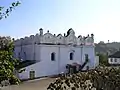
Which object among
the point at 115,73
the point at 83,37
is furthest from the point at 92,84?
the point at 83,37

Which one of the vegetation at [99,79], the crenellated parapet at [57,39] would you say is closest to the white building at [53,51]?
the crenellated parapet at [57,39]

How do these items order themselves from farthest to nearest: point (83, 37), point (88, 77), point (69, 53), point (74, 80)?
1. point (83, 37)
2. point (69, 53)
3. point (88, 77)
4. point (74, 80)

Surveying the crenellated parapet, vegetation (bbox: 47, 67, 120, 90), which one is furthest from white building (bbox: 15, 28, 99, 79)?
vegetation (bbox: 47, 67, 120, 90)

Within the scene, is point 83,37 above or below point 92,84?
above

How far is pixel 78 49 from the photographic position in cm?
4438

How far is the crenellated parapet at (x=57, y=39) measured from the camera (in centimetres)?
4050

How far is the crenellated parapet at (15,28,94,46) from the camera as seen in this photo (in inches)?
1594

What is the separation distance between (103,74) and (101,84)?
0.38m

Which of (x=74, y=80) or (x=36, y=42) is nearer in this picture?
(x=74, y=80)

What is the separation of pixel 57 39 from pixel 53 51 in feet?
7.41

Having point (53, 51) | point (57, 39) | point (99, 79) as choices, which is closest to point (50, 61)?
point (53, 51)

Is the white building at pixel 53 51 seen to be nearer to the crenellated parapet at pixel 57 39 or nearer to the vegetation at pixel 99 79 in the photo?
the crenellated parapet at pixel 57 39

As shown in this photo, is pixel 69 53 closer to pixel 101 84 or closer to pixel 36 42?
pixel 36 42

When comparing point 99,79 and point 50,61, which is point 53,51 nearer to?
point 50,61
